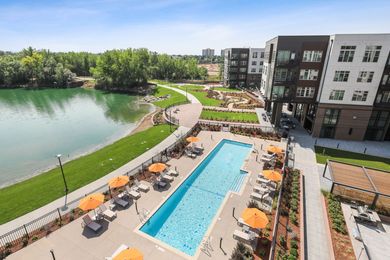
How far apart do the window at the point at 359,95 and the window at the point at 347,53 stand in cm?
490

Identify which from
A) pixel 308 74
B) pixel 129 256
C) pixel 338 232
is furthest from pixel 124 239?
pixel 308 74

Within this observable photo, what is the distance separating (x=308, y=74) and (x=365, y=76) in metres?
7.18

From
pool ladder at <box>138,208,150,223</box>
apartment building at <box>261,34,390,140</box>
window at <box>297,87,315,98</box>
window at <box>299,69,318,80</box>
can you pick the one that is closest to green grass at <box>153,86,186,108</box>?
apartment building at <box>261,34,390,140</box>

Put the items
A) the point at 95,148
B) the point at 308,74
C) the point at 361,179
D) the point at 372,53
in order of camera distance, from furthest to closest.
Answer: the point at 308,74 → the point at 95,148 → the point at 372,53 → the point at 361,179

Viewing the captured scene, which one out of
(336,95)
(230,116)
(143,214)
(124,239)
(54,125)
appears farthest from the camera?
(230,116)

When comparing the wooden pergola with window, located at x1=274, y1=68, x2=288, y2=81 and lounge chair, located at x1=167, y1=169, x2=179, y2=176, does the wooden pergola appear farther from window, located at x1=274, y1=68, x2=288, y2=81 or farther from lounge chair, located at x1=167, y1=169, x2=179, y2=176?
window, located at x1=274, y1=68, x2=288, y2=81

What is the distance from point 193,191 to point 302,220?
9645 mm

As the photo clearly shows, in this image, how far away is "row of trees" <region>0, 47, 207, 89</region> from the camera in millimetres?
78500

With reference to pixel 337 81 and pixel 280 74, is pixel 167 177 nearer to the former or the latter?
pixel 280 74

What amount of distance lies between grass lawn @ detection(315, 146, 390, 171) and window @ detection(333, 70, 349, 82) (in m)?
10.4

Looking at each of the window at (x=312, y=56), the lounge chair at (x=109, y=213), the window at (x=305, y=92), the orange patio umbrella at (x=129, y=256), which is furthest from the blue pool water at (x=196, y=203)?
the window at (x=312, y=56)

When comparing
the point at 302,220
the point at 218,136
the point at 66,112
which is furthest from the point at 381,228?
the point at 66,112

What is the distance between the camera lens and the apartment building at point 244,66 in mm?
72250

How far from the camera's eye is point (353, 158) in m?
27.7
